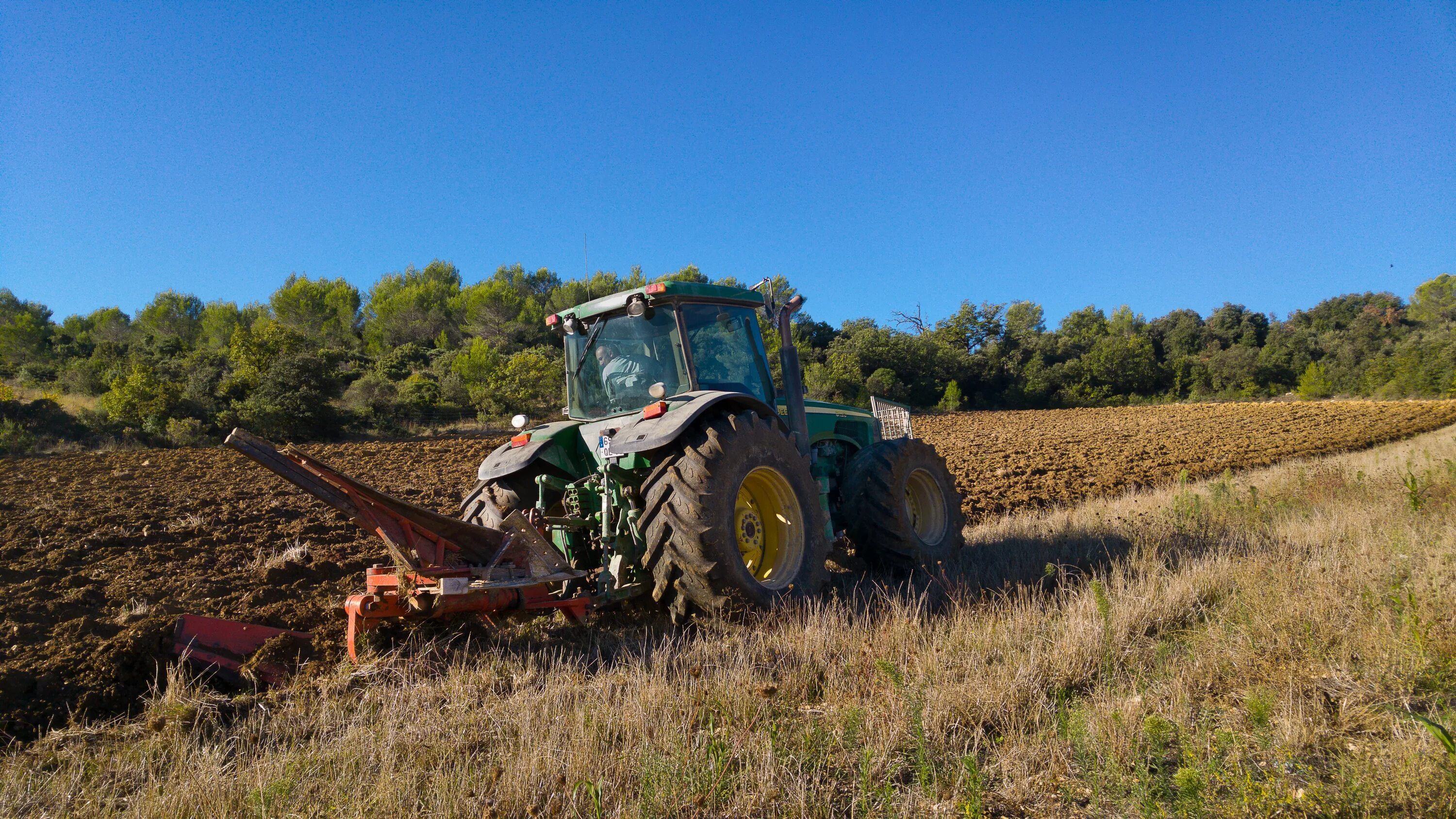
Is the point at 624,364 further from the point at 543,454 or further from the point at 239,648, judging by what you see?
the point at 239,648

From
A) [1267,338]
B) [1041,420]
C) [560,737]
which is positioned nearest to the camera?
[560,737]

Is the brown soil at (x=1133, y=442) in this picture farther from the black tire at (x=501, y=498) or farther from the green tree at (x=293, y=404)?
the green tree at (x=293, y=404)

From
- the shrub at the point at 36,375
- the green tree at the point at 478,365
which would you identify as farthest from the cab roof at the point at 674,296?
the shrub at the point at 36,375

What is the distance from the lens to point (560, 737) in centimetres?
266

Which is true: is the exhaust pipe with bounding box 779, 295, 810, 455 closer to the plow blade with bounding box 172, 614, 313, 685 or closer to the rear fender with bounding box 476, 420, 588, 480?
the rear fender with bounding box 476, 420, 588, 480

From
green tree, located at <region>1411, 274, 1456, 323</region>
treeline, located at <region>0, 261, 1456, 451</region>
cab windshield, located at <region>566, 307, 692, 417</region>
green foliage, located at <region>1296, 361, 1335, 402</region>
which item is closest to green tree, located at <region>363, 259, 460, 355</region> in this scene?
treeline, located at <region>0, 261, 1456, 451</region>

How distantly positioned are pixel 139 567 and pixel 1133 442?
20.6 metres

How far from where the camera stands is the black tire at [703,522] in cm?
379

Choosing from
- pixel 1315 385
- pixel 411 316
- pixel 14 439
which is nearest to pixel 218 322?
pixel 411 316

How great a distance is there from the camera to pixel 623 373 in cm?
504

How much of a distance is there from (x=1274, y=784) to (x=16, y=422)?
26.6 m

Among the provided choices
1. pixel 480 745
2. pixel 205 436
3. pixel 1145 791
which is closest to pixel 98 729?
pixel 480 745

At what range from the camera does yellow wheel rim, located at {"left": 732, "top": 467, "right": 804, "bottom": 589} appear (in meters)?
4.52

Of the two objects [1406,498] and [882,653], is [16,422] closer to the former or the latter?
[882,653]
